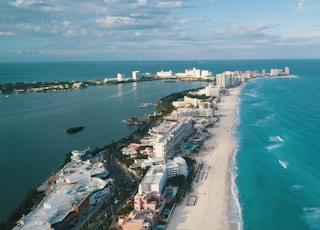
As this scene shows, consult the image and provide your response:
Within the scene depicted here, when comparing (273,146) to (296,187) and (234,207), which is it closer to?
(296,187)

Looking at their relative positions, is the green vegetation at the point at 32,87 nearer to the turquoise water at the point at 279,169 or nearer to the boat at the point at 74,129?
the boat at the point at 74,129

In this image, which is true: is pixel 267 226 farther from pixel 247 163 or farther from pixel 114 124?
pixel 114 124

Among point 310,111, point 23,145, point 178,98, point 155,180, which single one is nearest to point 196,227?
point 155,180

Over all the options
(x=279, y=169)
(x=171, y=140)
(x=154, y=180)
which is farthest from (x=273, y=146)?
(x=154, y=180)

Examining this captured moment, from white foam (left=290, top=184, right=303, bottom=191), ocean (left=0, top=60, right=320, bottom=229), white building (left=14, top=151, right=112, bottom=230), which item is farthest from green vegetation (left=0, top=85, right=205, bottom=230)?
white foam (left=290, top=184, right=303, bottom=191)

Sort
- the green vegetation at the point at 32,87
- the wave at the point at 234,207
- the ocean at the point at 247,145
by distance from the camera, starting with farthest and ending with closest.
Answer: the green vegetation at the point at 32,87 → the ocean at the point at 247,145 → the wave at the point at 234,207

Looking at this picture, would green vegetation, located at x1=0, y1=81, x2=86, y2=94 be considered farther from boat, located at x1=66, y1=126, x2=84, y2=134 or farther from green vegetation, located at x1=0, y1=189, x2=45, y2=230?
green vegetation, located at x1=0, y1=189, x2=45, y2=230

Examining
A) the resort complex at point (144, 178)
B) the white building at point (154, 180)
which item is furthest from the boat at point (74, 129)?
the white building at point (154, 180)
